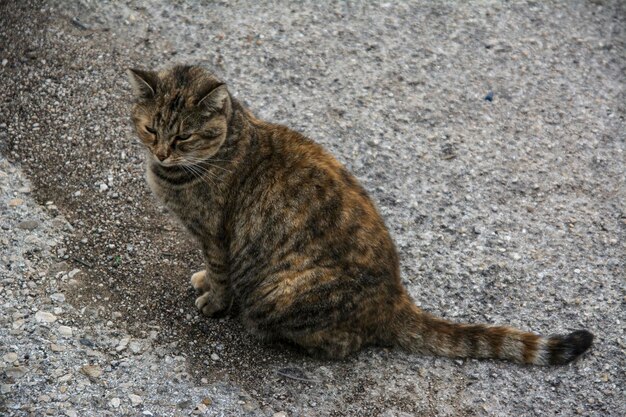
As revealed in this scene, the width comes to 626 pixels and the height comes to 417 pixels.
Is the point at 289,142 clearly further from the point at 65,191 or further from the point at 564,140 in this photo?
the point at 564,140

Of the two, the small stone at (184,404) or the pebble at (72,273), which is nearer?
the small stone at (184,404)

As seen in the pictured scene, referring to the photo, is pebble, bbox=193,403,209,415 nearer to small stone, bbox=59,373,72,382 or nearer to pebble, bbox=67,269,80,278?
small stone, bbox=59,373,72,382

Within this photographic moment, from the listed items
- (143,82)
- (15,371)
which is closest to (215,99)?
(143,82)

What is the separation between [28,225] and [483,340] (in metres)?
2.96

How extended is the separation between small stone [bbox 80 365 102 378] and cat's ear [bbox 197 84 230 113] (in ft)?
5.18

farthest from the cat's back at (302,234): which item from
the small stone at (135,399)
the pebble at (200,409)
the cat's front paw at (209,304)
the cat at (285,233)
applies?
the small stone at (135,399)

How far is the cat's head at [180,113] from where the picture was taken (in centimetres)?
432

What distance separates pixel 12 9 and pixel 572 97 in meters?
4.77

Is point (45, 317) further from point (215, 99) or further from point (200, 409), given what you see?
point (215, 99)

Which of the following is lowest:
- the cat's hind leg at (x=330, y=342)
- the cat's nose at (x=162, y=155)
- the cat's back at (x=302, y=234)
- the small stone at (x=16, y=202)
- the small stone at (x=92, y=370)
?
the small stone at (x=92, y=370)

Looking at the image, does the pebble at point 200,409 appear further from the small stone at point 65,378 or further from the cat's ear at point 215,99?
the cat's ear at point 215,99

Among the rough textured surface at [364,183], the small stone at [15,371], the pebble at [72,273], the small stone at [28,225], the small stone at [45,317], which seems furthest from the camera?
the small stone at [28,225]

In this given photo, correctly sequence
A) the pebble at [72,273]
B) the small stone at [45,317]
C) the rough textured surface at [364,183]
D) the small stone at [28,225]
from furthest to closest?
the small stone at [28,225], the pebble at [72,273], the small stone at [45,317], the rough textured surface at [364,183]

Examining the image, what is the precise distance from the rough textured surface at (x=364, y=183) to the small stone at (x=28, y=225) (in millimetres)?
50
